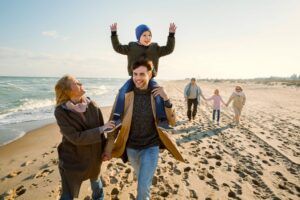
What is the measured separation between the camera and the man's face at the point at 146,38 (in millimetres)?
3573

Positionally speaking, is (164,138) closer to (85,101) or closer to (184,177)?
(85,101)

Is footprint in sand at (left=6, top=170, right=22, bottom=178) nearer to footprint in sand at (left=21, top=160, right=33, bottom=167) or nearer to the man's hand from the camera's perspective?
footprint in sand at (left=21, top=160, right=33, bottom=167)

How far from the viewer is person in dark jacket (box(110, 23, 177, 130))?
3.31 meters

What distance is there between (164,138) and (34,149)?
19.8ft

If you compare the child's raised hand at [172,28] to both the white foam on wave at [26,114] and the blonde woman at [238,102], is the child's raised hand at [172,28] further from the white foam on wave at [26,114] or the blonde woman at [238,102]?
the white foam on wave at [26,114]

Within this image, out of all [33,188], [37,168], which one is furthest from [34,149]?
[33,188]

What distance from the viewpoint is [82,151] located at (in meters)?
3.11

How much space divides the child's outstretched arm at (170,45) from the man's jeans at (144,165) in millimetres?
1411

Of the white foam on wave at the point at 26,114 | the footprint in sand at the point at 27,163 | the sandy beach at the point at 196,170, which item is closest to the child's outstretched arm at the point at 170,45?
the sandy beach at the point at 196,170

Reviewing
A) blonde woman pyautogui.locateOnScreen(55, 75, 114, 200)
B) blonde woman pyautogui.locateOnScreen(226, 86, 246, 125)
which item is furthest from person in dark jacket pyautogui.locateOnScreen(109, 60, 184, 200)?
blonde woman pyautogui.locateOnScreen(226, 86, 246, 125)

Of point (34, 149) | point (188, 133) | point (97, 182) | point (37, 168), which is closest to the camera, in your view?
point (97, 182)

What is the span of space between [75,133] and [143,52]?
150 cm

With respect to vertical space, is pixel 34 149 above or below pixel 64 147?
below

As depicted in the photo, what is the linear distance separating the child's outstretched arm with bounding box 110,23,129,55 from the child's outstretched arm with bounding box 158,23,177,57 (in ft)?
1.69
